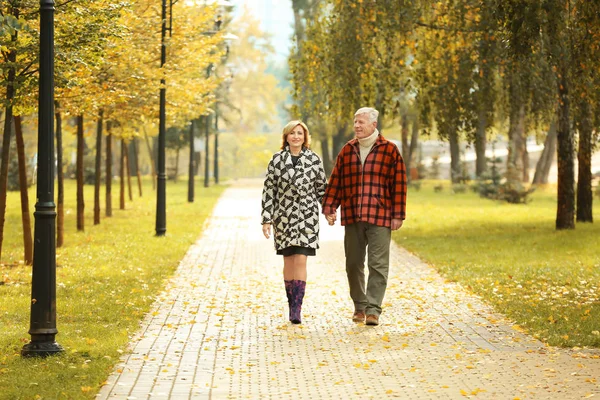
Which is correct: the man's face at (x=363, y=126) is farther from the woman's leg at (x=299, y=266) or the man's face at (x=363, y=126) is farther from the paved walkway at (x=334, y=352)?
the paved walkway at (x=334, y=352)

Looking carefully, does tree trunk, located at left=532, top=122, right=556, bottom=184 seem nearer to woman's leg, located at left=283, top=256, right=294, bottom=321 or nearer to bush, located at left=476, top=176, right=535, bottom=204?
bush, located at left=476, top=176, right=535, bottom=204

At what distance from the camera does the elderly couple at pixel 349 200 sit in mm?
10750

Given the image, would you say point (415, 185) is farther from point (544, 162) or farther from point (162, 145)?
point (162, 145)

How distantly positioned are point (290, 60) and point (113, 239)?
4.96 m

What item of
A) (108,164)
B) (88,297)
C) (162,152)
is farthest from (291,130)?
(108,164)

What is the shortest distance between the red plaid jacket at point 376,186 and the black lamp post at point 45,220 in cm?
291

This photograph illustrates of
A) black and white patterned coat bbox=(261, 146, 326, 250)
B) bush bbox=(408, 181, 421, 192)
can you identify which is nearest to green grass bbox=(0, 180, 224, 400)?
black and white patterned coat bbox=(261, 146, 326, 250)

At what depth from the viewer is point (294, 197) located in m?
10.9

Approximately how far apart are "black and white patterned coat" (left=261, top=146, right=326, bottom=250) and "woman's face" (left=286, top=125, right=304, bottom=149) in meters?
0.10

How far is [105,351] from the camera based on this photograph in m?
9.08

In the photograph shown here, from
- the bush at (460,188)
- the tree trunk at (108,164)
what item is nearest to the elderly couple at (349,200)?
the tree trunk at (108,164)

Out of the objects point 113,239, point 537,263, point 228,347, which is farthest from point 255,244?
point 228,347

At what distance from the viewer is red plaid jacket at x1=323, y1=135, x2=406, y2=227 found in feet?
35.2

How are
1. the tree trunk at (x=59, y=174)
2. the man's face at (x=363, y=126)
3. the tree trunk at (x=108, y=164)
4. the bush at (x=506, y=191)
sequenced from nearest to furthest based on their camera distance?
the man's face at (x=363, y=126) < the tree trunk at (x=59, y=174) < the tree trunk at (x=108, y=164) < the bush at (x=506, y=191)
